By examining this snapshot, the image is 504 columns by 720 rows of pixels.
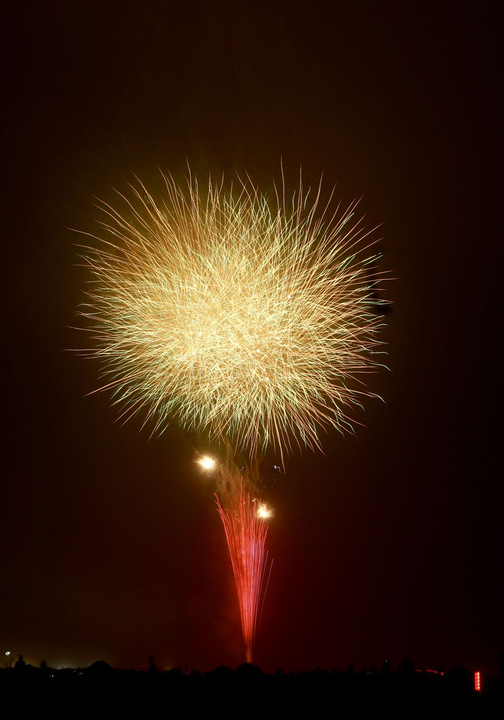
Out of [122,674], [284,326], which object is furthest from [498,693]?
[284,326]

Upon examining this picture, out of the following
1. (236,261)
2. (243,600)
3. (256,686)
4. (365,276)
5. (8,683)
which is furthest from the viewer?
(243,600)

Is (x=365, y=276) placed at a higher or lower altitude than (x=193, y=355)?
higher

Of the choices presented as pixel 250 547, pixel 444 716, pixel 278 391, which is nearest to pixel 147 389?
pixel 278 391

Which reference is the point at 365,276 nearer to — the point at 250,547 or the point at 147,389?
the point at 147,389

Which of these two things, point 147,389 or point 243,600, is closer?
point 147,389

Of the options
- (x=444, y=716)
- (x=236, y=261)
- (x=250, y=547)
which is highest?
(x=236, y=261)

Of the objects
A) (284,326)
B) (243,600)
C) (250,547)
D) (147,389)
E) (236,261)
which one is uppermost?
(236,261)

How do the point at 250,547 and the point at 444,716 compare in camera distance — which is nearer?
the point at 444,716

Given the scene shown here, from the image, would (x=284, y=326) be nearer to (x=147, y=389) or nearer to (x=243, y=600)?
(x=147, y=389)

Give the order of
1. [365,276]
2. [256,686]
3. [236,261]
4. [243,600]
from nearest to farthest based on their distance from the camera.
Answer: [256,686] → [236,261] → [365,276] → [243,600]
